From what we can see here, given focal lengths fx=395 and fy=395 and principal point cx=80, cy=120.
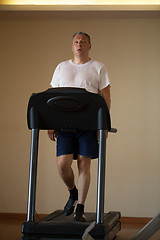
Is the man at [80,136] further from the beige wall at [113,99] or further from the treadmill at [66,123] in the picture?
the beige wall at [113,99]

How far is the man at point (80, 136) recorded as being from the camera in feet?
9.30

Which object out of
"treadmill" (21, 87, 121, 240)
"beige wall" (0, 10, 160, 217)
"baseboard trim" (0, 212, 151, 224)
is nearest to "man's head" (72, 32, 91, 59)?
"treadmill" (21, 87, 121, 240)

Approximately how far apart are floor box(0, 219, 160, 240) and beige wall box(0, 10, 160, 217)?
0.31 meters

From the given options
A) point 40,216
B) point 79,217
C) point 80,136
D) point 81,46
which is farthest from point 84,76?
point 40,216

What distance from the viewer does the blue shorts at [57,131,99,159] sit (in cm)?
284

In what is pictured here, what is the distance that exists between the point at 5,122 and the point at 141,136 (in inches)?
65.8

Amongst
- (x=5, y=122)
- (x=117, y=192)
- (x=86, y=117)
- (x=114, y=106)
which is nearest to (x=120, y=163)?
(x=117, y=192)

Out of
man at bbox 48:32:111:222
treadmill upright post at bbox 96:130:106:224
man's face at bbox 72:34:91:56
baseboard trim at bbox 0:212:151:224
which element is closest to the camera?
treadmill upright post at bbox 96:130:106:224

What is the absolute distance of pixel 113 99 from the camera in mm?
4820

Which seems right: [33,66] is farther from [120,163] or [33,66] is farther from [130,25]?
[120,163]

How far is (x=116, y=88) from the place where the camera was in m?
4.82

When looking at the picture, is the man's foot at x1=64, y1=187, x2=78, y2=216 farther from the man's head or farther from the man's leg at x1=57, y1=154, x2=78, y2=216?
the man's head

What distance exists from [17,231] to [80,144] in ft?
4.58

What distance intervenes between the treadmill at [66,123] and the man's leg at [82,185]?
0.12 meters
